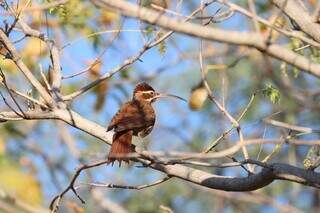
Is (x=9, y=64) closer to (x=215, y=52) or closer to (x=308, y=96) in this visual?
(x=215, y=52)

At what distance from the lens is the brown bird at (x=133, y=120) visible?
14.8 feet

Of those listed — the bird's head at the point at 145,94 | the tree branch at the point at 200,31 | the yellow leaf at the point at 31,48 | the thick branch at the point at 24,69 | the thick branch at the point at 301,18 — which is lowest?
the tree branch at the point at 200,31

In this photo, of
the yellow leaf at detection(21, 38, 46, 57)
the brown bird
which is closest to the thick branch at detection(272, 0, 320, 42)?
the brown bird

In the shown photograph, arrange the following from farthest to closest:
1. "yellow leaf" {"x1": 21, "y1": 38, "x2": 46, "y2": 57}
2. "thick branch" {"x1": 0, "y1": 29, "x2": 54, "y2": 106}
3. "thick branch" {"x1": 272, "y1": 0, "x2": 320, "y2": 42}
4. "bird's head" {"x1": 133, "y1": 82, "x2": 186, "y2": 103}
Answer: "yellow leaf" {"x1": 21, "y1": 38, "x2": 46, "y2": 57}
"bird's head" {"x1": 133, "y1": 82, "x2": 186, "y2": 103}
"thick branch" {"x1": 0, "y1": 29, "x2": 54, "y2": 106}
"thick branch" {"x1": 272, "y1": 0, "x2": 320, "y2": 42}

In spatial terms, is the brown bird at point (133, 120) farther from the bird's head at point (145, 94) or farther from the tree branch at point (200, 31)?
the tree branch at point (200, 31)

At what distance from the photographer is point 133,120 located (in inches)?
197

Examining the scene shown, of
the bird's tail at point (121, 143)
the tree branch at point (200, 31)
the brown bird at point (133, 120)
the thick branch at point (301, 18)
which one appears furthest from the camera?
the brown bird at point (133, 120)

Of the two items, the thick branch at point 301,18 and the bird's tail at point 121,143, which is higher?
the thick branch at point 301,18

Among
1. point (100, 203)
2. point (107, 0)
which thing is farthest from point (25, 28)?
point (100, 203)

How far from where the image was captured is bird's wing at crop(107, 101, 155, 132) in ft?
15.5

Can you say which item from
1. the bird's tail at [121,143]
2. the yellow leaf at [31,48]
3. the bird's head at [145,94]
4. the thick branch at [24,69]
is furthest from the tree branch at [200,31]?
the yellow leaf at [31,48]

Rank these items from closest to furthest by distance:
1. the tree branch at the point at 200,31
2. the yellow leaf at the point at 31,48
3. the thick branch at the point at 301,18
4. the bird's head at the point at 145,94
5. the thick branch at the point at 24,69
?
the tree branch at the point at 200,31
the thick branch at the point at 301,18
the thick branch at the point at 24,69
the bird's head at the point at 145,94
the yellow leaf at the point at 31,48

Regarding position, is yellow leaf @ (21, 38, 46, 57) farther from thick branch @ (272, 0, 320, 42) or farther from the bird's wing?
thick branch @ (272, 0, 320, 42)

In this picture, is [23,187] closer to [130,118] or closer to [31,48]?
[31,48]
